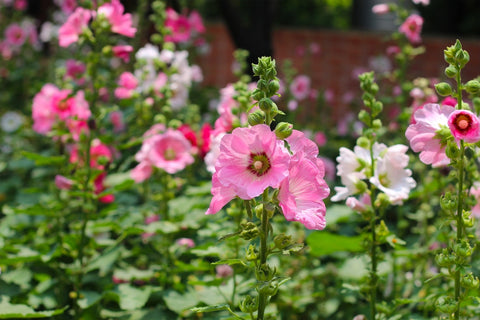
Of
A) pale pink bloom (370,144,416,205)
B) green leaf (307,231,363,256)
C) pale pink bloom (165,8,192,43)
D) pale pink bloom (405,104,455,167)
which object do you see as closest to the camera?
pale pink bloom (405,104,455,167)

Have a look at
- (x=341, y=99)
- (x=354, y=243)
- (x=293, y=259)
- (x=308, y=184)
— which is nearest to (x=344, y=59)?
(x=341, y=99)

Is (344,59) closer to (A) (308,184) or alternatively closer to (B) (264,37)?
(B) (264,37)

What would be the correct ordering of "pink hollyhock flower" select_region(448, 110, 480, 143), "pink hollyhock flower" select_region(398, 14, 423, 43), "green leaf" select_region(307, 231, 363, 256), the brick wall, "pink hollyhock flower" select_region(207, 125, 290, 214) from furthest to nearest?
the brick wall
"pink hollyhock flower" select_region(398, 14, 423, 43)
"green leaf" select_region(307, 231, 363, 256)
"pink hollyhock flower" select_region(448, 110, 480, 143)
"pink hollyhock flower" select_region(207, 125, 290, 214)

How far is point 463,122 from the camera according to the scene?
4.14ft

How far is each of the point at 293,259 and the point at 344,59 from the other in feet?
15.9

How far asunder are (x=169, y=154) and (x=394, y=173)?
93cm

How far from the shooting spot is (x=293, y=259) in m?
2.66

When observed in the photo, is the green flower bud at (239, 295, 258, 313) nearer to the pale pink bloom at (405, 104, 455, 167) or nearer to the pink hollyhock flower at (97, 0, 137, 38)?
the pale pink bloom at (405, 104, 455, 167)

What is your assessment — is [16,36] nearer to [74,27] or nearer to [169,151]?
[74,27]

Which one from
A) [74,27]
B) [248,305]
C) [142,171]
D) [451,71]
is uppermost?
[74,27]

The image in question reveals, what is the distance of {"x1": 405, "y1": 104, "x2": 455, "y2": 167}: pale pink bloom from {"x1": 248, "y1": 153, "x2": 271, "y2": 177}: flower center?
1.36 ft

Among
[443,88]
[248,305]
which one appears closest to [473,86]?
[443,88]

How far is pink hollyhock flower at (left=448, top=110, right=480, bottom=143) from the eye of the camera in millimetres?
1248

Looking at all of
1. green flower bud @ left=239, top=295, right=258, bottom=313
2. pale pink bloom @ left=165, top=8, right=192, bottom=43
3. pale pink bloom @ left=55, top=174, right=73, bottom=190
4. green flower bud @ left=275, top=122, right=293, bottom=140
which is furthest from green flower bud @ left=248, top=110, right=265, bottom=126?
pale pink bloom @ left=165, top=8, right=192, bottom=43
